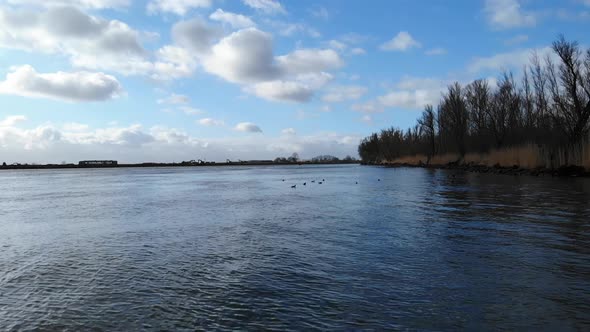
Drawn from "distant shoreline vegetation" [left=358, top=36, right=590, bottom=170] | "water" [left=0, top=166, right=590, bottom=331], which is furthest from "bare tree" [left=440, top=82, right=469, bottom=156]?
"water" [left=0, top=166, right=590, bottom=331]

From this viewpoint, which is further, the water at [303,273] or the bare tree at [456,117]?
the bare tree at [456,117]

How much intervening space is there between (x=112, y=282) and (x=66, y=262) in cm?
239

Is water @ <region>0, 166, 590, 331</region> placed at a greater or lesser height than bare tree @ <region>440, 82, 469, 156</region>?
lesser

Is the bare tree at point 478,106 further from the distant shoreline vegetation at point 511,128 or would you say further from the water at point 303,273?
the water at point 303,273

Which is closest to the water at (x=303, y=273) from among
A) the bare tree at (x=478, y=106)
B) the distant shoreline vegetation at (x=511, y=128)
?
the distant shoreline vegetation at (x=511, y=128)

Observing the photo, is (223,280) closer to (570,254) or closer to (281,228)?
(281,228)

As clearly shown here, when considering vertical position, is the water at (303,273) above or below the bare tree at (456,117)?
below

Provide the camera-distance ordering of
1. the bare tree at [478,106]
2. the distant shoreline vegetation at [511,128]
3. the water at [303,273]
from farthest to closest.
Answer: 1. the bare tree at [478,106]
2. the distant shoreline vegetation at [511,128]
3. the water at [303,273]

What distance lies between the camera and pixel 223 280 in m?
7.45

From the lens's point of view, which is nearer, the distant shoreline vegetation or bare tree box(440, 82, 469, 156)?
the distant shoreline vegetation

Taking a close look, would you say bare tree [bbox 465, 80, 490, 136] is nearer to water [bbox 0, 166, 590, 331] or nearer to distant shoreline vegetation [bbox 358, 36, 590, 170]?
distant shoreline vegetation [bbox 358, 36, 590, 170]

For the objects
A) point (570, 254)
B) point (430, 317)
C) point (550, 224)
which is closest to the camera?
point (430, 317)

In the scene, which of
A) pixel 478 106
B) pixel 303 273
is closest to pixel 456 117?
pixel 478 106

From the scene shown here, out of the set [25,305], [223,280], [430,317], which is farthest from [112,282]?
[430,317]
